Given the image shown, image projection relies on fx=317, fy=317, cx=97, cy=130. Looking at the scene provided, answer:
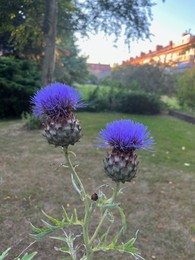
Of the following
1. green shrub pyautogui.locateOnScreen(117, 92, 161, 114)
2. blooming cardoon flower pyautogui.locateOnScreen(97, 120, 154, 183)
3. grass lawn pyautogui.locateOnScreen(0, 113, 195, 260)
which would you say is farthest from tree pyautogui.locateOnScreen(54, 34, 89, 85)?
blooming cardoon flower pyautogui.locateOnScreen(97, 120, 154, 183)

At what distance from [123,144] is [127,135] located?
0.05 meters

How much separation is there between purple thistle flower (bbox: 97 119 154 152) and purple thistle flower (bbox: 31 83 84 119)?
205 millimetres

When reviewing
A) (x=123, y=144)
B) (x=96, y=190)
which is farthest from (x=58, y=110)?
(x=96, y=190)

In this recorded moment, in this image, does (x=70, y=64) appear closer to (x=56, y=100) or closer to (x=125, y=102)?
(x=125, y=102)

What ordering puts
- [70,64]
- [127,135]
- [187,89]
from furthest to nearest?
1. [70,64]
2. [187,89]
3. [127,135]

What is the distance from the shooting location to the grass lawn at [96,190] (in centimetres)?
311

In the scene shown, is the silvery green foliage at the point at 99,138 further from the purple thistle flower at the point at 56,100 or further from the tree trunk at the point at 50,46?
the tree trunk at the point at 50,46

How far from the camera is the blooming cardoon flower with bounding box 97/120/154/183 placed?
131 cm

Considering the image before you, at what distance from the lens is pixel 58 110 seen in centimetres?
143

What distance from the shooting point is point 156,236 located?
327 cm

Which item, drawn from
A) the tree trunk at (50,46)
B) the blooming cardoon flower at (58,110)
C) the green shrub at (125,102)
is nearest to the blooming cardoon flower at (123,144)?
the blooming cardoon flower at (58,110)

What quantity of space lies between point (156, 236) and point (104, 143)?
7.25 feet

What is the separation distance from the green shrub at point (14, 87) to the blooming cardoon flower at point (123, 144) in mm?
9573

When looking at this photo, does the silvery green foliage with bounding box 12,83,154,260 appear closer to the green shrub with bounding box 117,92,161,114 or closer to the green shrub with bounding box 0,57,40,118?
the green shrub with bounding box 0,57,40,118
